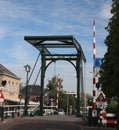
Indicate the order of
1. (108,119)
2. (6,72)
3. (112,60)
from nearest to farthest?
(112,60) < (108,119) < (6,72)

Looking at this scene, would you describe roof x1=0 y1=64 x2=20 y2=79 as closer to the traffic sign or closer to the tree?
the traffic sign

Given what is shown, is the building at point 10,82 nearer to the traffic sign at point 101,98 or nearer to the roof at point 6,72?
the roof at point 6,72

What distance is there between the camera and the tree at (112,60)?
1842cm

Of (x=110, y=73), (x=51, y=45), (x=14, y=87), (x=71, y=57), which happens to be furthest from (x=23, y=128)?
(x=14, y=87)

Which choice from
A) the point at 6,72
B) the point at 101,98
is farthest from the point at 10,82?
the point at 101,98

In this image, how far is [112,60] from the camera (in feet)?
61.7

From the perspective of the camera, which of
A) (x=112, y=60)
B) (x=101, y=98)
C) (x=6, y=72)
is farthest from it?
(x=6, y=72)

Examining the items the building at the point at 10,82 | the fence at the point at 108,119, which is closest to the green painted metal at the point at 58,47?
the fence at the point at 108,119

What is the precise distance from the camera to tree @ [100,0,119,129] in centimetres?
1842

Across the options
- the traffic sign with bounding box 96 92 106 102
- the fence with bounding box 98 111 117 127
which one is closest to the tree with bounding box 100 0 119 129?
the traffic sign with bounding box 96 92 106 102

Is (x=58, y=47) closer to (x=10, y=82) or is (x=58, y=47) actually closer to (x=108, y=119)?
(x=108, y=119)

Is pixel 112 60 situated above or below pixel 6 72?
below

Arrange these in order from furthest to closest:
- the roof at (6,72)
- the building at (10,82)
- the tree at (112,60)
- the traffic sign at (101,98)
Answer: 1. the roof at (6,72)
2. the building at (10,82)
3. the traffic sign at (101,98)
4. the tree at (112,60)

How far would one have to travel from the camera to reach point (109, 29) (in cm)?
1956
